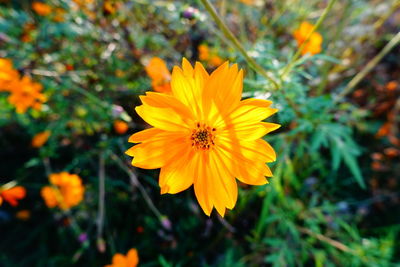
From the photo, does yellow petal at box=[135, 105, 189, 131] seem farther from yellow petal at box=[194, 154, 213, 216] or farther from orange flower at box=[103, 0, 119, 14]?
orange flower at box=[103, 0, 119, 14]

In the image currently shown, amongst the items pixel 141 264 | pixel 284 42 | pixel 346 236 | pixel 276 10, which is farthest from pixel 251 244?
pixel 276 10

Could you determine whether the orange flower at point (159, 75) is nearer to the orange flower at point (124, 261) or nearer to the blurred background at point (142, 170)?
the blurred background at point (142, 170)

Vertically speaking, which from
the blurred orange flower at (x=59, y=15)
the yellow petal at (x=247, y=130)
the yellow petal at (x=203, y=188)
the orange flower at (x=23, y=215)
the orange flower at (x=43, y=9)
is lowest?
the yellow petal at (x=203, y=188)

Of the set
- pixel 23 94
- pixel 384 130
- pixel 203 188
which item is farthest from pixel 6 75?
pixel 384 130

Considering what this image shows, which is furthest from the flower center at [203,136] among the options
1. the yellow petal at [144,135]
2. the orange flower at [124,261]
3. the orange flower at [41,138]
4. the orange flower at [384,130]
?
the orange flower at [384,130]

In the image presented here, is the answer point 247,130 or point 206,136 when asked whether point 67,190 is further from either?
point 247,130

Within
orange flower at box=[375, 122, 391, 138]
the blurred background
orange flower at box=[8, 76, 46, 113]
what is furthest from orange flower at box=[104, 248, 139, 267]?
orange flower at box=[375, 122, 391, 138]

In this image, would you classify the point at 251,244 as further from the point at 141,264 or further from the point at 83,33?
the point at 83,33
